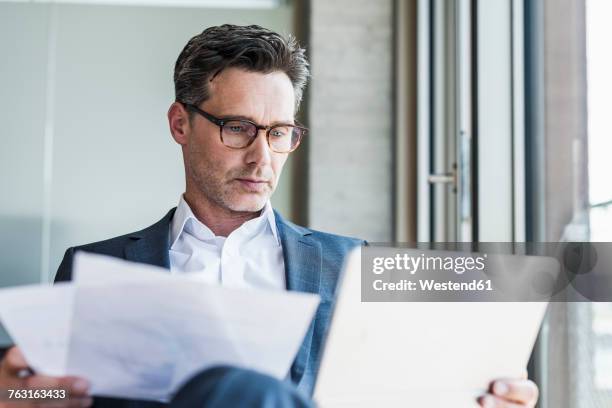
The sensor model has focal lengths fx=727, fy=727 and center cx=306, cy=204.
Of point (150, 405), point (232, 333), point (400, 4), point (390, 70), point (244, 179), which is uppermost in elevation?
point (400, 4)

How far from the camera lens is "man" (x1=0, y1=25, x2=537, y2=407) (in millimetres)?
1581

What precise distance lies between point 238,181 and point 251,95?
0.64 feet

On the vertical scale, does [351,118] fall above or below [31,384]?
above

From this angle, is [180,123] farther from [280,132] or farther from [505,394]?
[505,394]

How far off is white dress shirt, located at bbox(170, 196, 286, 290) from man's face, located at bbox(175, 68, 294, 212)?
2.3 inches

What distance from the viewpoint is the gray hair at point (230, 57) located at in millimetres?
1678

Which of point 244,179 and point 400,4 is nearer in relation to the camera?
point 244,179

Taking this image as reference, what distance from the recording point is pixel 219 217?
1694mm

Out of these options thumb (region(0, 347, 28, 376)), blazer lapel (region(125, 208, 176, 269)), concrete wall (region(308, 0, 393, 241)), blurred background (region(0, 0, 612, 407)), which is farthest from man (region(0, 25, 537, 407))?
concrete wall (region(308, 0, 393, 241))

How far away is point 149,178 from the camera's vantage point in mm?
3113

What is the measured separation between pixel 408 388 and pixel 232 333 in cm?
34

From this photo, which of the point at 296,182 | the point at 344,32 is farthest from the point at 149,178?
the point at 344,32

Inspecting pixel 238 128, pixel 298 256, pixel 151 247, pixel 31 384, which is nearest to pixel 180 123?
pixel 238 128

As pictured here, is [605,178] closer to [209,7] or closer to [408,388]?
[408,388]
